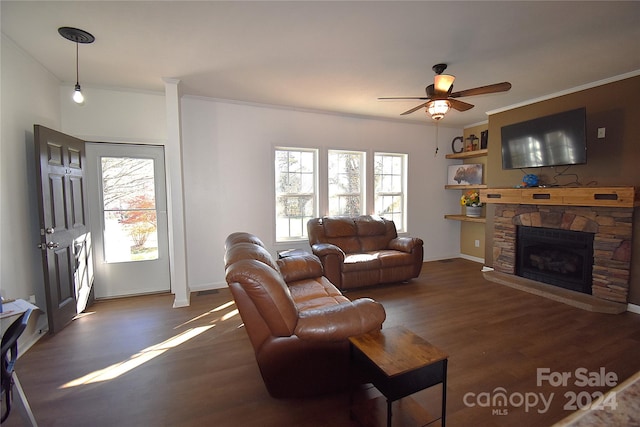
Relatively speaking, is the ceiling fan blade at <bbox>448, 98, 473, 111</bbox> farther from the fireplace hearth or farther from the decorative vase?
the decorative vase

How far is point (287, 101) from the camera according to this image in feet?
13.7

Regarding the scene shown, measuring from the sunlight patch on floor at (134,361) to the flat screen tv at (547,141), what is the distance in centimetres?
476

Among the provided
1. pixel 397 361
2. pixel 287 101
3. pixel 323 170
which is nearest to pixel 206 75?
pixel 287 101

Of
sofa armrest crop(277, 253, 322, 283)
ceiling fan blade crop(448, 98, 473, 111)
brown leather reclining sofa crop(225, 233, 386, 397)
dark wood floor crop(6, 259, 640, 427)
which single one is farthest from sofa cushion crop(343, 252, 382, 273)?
ceiling fan blade crop(448, 98, 473, 111)

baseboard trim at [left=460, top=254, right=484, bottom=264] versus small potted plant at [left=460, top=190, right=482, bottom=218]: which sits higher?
small potted plant at [left=460, top=190, right=482, bottom=218]

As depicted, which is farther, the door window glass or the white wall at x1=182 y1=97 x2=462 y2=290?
the white wall at x1=182 y1=97 x2=462 y2=290

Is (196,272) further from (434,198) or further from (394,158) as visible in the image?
(434,198)

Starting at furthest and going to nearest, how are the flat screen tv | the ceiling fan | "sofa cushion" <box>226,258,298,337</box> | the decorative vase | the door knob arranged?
1. the decorative vase
2. the flat screen tv
3. the door knob
4. the ceiling fan
5. "sofa cushion" <box>226,258,298,337</box>

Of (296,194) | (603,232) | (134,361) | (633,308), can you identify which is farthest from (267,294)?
(633,308)

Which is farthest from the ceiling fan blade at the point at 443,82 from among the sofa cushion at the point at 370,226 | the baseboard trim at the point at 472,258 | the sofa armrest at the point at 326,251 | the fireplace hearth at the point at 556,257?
the baseboard trim at the point at 472,258

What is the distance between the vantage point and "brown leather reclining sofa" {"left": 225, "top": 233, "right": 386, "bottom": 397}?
1628mm

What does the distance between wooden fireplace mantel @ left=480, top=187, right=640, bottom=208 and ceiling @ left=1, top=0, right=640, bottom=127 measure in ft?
4.48

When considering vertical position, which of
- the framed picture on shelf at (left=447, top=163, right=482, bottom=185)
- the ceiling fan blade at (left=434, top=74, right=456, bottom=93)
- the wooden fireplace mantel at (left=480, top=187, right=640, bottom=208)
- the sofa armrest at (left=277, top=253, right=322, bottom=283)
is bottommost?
the sofa armrest at (left=277, top=253, right=322, bottom=283)

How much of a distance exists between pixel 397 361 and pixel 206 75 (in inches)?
135
